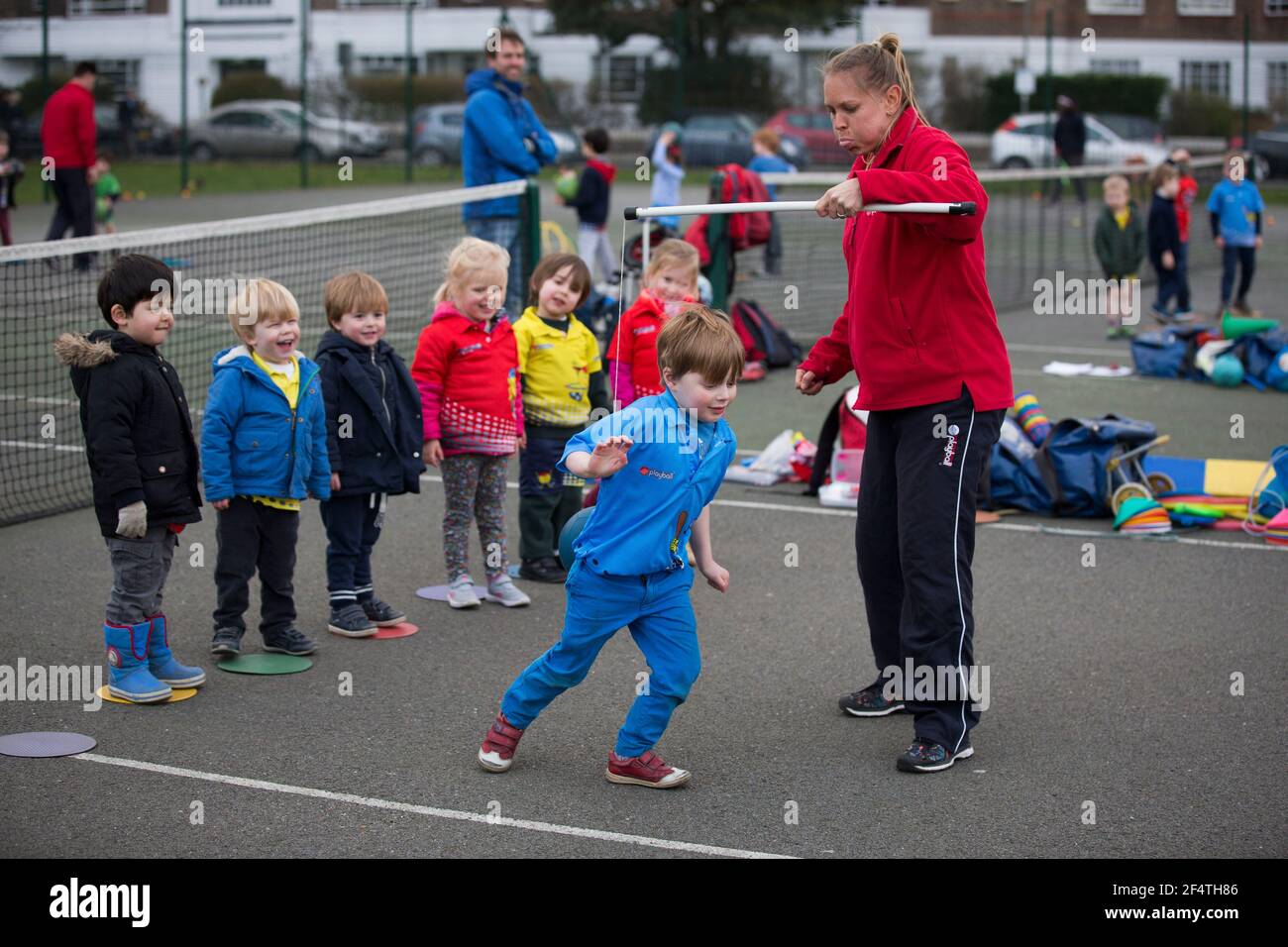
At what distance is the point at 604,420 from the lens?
4906mm

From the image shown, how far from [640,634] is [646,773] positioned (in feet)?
1.45

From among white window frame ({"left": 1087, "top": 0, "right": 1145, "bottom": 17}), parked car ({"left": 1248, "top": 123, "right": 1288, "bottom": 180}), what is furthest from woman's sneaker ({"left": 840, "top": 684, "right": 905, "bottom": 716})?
white window frame ({"left": 1087, "top": 0, "right": 1145, "bottom": 17})

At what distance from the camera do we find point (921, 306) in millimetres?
5098

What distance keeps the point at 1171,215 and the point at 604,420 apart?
13.2 meters

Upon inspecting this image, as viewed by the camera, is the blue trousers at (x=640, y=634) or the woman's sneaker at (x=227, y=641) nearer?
the blue trousers at (x=640, y=634)

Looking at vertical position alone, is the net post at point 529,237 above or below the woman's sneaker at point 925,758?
above

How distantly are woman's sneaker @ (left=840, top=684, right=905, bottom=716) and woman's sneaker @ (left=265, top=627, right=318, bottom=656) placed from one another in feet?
7.17

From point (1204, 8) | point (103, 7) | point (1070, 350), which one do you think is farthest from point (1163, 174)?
point (103, 7)

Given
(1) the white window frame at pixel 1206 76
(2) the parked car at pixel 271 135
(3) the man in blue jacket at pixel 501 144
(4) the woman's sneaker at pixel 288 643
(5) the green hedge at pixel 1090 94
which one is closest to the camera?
(4) the woman's sneaker at pixel 288 643

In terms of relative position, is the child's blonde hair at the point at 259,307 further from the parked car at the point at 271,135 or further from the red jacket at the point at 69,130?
the parked car at the point at 271,135

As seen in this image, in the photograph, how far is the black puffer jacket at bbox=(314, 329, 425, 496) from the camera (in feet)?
22.0

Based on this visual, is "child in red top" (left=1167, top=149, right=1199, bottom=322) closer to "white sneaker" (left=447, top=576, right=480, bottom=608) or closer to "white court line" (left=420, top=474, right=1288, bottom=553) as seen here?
"white court line" (left=420, top=474, right=1288, bottom=553)

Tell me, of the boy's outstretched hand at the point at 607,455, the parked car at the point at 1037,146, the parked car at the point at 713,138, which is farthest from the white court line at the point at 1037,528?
the parked car at the point at 1037,146

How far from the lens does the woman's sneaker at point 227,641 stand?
629cm
